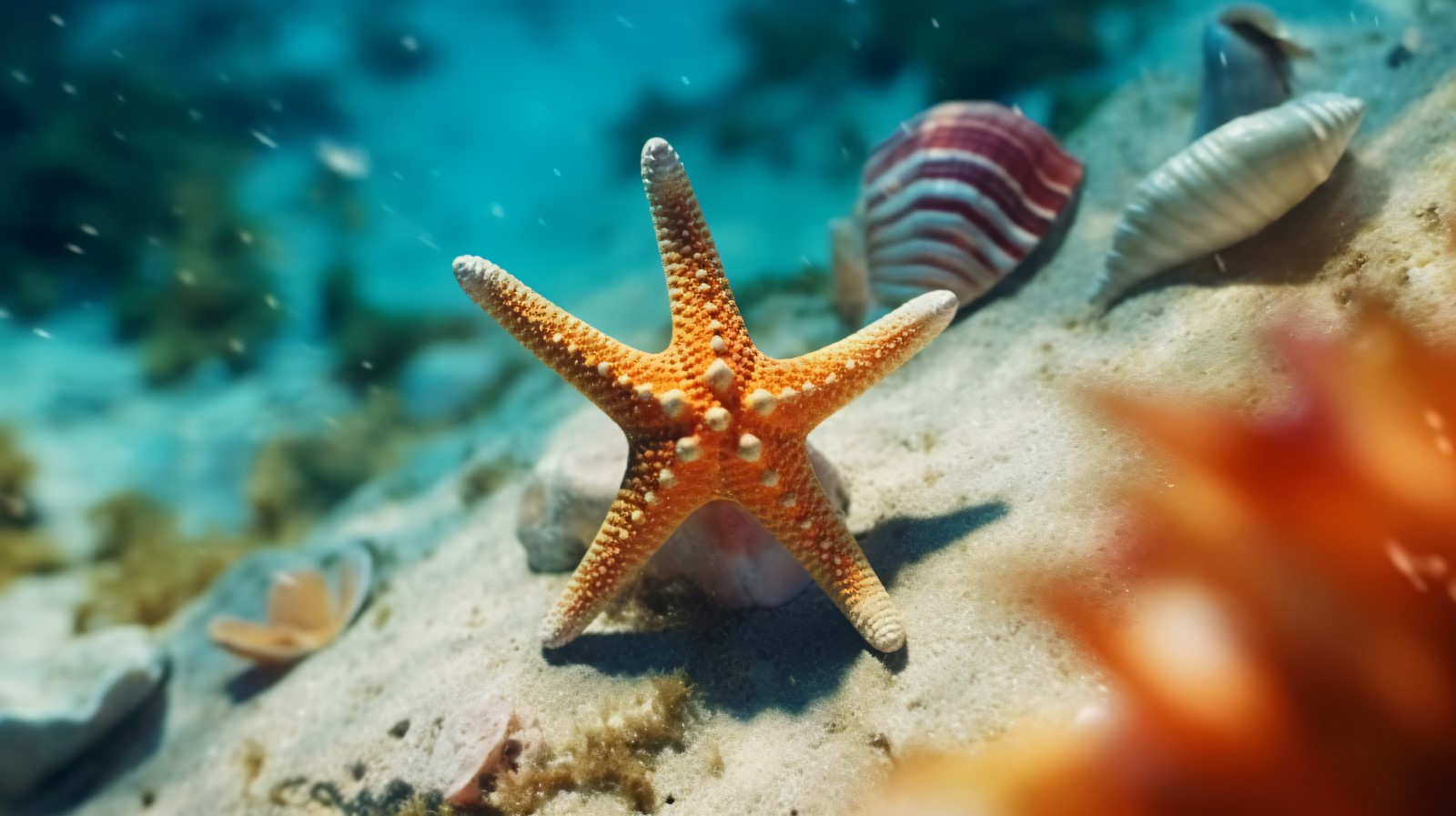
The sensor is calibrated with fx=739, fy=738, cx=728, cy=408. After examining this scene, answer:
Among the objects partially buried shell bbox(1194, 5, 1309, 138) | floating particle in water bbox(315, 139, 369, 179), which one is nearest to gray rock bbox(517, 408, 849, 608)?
partially buried shell bbox(1194, 5, 1309, 138)

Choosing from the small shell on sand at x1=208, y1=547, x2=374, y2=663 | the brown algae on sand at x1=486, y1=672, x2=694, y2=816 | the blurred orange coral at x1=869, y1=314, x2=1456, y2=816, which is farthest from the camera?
the small shell on sand at x1=208, y1=547, x2=374, y2=663

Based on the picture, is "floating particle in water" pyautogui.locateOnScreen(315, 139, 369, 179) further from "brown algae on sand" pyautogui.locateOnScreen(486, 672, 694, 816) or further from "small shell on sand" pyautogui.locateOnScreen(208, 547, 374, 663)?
"brown algae on sand" pyautogui.locateOnScreen(486, 672, 694, 816)

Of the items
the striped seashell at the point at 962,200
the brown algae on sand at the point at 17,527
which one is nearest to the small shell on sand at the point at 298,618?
the brown algae on sand at the point at 17,527

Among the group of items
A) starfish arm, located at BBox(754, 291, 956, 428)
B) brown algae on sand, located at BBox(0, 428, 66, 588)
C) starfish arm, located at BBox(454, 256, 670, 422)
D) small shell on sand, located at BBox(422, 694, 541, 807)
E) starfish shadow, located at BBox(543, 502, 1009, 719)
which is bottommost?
brown algae on sand, located at BBox(0, 428, 66, 588)

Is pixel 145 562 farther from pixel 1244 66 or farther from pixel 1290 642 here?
pixel 1244 66

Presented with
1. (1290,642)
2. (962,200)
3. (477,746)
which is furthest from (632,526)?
(962,200)

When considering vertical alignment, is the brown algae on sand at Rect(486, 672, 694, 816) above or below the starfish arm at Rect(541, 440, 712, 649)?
below
